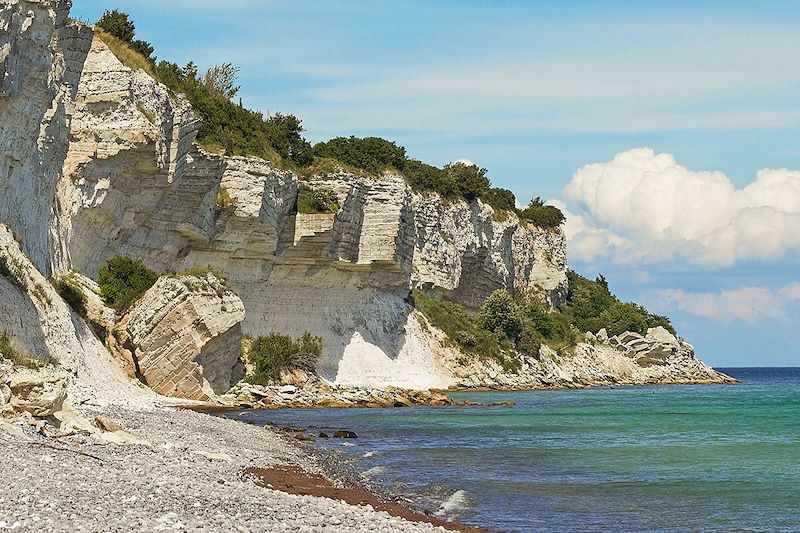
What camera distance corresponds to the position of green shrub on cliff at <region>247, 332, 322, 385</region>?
4450 cm

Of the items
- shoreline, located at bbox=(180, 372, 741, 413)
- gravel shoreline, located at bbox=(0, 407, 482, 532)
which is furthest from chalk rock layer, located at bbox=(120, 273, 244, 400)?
gravel shoreline, located at bbox=(0, 407, 482, 532)

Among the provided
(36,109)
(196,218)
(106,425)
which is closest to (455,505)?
(106,425)

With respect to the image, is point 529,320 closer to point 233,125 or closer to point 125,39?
point 233,125

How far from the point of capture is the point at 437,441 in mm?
27547

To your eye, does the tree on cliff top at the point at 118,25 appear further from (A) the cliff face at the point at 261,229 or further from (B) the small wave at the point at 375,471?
(B) the small wave at the point at 375,471

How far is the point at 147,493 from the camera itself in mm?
12789

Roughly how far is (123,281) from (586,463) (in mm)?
21656

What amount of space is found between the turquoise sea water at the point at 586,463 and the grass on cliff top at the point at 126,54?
15694mm

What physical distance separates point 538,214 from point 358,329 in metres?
32.1

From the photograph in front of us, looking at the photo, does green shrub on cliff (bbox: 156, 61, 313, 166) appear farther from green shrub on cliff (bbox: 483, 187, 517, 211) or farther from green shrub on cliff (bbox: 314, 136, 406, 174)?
green shrub on cliff (bbox: 483, 187, 517, 211)

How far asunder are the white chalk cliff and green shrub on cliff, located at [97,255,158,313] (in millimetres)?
866

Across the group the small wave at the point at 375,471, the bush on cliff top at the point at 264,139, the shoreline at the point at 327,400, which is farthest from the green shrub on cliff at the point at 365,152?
the small wave at the point at 375,471

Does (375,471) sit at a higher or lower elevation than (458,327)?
lower

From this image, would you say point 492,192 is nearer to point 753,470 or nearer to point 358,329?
point 358,329
